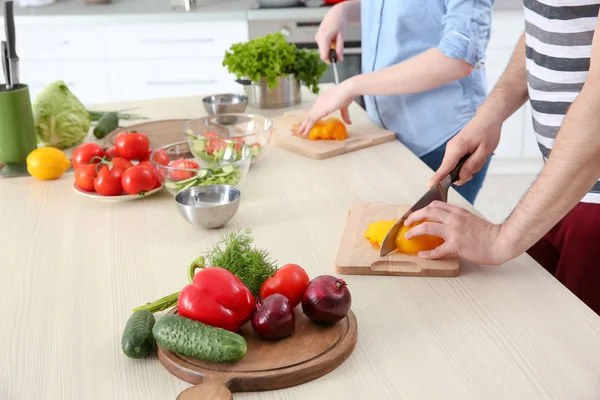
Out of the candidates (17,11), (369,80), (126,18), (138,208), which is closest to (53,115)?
(138,208)

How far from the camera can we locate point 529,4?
4.87ft

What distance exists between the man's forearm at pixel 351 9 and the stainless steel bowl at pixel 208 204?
986 millimetres

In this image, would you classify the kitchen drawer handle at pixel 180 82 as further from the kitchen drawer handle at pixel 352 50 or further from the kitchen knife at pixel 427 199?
the kitchen knife at pixel 427 199

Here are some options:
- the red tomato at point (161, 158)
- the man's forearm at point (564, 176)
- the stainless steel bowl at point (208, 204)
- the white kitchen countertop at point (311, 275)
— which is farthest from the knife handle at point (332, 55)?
the man's forearm at point (564, 176)

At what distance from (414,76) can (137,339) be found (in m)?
1.09

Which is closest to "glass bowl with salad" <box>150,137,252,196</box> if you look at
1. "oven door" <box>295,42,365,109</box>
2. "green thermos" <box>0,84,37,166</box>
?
"green thermos" <box>0,84,37,166</box>

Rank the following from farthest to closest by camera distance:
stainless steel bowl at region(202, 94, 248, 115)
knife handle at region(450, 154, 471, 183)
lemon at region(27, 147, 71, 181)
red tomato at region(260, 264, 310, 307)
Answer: stainless steel bowl at region(202, 94, 248, 115) < lemon at region(27, 147, 71, 181) < knife handle at region(450, 154, 471, 183) < red tomato at region(260, 264, 310, 307)

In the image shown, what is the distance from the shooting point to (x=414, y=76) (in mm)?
1868

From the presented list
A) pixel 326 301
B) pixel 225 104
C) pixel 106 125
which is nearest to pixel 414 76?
pixel 225 104

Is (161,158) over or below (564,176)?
below

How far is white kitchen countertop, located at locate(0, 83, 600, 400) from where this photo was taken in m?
1.00

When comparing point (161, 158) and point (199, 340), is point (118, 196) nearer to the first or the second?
point (161, 158)

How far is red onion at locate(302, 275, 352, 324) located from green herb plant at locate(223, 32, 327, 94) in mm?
1271

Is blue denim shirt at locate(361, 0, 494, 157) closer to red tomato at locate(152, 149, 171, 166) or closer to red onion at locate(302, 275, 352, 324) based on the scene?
red tomato at locate(152, 149, 171, 166)
